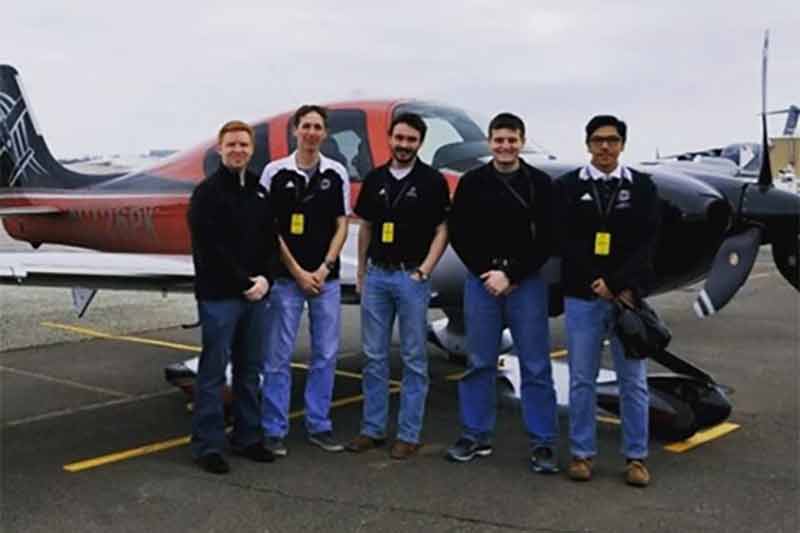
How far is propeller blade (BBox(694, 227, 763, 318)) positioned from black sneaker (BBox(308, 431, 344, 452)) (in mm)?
2085

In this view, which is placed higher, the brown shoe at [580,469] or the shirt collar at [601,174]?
the shirt collar at [601,174]

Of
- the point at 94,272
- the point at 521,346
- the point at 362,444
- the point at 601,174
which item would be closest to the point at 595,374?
the point at 521,346

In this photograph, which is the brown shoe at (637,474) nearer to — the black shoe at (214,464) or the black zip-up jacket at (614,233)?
the black zip-up jacket at (614,233)

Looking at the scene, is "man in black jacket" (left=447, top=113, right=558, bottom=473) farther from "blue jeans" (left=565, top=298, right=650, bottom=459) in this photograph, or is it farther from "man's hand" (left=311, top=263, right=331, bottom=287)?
"man's hand" (left=311, top=263, right=331, bottom=287)

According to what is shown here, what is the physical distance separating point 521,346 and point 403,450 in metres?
0.85

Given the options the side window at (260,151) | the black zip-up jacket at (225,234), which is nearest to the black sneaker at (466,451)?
the black zip-up jacket at (225,234)

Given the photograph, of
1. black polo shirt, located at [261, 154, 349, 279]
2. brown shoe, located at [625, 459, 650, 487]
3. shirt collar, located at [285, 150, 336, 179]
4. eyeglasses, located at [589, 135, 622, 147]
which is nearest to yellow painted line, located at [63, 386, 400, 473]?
black polo shirt, located at [261, 154, 349, 279]

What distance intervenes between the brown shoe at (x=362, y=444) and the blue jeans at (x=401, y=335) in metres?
0.19

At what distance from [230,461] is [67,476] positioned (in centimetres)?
80

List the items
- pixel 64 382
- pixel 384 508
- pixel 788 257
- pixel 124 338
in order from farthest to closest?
pixel 124 338 → pixel 64 382 → pixel 788 257 → pixel 384 508

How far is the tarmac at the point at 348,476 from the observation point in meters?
3.71

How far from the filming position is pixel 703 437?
503cm

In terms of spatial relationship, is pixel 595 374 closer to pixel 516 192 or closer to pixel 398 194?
pixel 516 192

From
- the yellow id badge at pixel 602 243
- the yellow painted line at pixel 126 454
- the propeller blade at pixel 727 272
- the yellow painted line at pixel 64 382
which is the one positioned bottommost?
the yellow painted line at pixel 64 382
